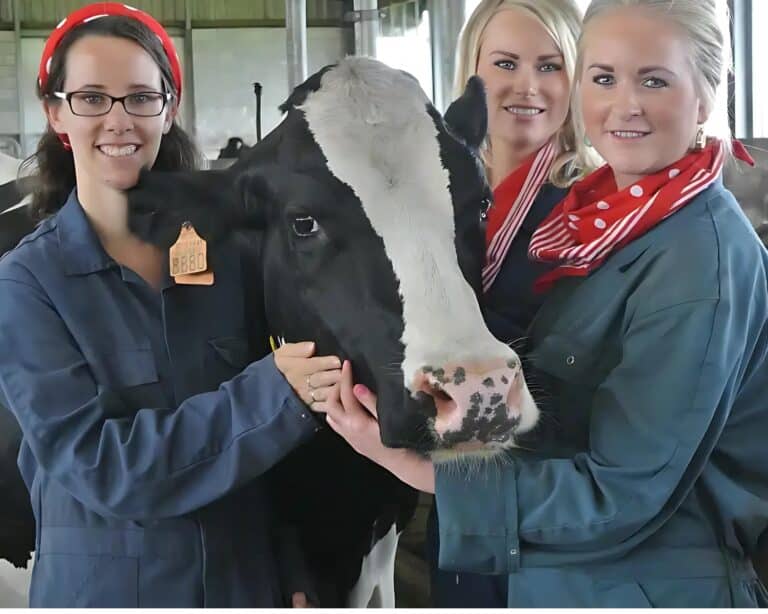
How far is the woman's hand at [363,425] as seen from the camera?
797mm

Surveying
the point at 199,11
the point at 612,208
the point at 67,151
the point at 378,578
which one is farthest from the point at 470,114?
the point at 378,578

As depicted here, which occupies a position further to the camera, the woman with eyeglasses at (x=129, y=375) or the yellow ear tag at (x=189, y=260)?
the yellow ear tag at (x=189, y=260)

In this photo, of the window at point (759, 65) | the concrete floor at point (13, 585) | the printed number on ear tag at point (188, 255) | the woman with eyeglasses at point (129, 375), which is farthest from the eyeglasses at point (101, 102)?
the window at point (759, 65)

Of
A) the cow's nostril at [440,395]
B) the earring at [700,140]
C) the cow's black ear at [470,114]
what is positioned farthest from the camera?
the cow's black ear at [470,114]

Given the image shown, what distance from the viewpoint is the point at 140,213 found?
934 mm

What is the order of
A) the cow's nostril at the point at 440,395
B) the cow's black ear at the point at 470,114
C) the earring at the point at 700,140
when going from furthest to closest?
the cow's black ear at the point at 470,114 < the earring at the point at 700,140 < the cow's nostril at the point at 440,395

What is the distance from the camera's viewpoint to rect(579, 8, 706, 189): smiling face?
2.73 feet

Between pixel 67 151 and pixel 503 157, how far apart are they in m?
0.49

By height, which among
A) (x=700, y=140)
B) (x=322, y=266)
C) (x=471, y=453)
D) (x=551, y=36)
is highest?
(x=551, y=36)

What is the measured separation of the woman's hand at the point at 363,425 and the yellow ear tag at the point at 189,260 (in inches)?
8.4

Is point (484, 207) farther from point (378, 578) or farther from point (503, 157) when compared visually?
point (378, 578)

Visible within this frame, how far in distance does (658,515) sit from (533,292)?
29 cm

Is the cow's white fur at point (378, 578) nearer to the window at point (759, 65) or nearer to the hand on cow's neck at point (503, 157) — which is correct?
the hand on cow's neck at point (503, 157)

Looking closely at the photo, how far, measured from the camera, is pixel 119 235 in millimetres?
933
